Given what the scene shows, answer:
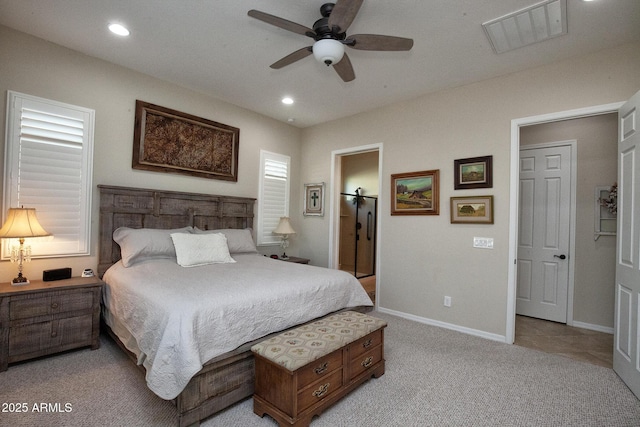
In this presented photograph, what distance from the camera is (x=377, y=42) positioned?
2250 mm

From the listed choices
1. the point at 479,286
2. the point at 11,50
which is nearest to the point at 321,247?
the point at 479,286

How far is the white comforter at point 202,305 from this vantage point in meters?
1.80

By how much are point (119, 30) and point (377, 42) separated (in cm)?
229

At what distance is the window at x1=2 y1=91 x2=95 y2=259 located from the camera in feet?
9.27

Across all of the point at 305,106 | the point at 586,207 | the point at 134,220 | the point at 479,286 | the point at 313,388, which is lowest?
the point at 313,388

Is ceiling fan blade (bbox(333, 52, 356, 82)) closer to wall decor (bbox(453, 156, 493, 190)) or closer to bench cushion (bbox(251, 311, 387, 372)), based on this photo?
wall decor (bbox(453, 156, 493, 190))

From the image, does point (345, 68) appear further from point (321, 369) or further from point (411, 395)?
A: point (411, 395)

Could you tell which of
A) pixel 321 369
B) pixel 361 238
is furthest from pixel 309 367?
Result: pixel 361 238

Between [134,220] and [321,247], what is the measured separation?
268 cm

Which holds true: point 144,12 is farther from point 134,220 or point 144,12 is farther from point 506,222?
point 506,222

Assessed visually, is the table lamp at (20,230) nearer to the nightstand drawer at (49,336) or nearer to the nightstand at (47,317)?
the nightstand at (47,317)

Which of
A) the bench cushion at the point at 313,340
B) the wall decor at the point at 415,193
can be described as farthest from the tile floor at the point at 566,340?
the bench cushion at the point at 313,340

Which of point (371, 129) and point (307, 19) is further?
point (371, 129)

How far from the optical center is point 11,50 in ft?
9.23
